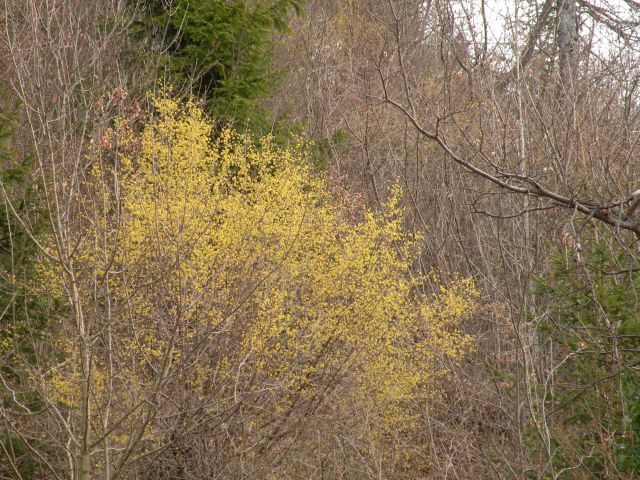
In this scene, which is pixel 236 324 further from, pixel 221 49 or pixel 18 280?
pixel 221 49

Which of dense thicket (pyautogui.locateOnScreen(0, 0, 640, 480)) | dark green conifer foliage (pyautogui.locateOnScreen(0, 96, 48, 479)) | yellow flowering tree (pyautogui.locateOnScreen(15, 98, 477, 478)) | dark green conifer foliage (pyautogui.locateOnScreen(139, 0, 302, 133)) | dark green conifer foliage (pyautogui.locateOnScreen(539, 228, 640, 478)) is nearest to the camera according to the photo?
dark green conifer foliage (pyautogui.locateOnScreen(539, 228, 640, 478))

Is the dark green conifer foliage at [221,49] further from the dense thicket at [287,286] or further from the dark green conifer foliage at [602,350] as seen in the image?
the dark green conifer foliage at [602,350]

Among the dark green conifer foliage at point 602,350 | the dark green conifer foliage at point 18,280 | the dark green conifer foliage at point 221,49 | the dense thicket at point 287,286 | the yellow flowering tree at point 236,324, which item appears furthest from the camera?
the dark green conifer foliage at point 221,49

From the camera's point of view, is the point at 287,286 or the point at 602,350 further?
the point at 287,286

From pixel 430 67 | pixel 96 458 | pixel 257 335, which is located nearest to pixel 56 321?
pixel 96 458

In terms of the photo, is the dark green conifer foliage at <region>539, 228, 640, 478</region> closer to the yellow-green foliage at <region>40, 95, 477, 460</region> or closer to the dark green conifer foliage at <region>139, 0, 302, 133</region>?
the yellow-green foliage at <region>40, 95, 477, 460</region>

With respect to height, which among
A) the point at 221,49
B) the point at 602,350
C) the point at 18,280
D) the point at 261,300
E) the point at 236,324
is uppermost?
the point at 221,49

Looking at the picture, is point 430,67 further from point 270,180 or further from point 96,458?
point 96,458

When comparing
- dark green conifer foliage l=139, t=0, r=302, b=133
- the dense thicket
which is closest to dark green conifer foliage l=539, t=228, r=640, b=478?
the dense thicket

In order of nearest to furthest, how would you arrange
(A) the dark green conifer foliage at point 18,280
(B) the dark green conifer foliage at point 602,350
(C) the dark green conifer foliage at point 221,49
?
1. (B) the dark green conifer foliage at point 602,350
2. (A) the dark green conifer foliage at point 18,280
3. (C) the dark green conifer foliage at point 221,49

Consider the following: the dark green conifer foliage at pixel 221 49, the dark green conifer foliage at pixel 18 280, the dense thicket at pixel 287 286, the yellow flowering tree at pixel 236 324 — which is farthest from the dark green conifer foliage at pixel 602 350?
the dark green conifer foliage at pixel 221 49

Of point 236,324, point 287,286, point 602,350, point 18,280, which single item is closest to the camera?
point 602,350

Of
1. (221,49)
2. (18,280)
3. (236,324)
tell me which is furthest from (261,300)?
(221,49)

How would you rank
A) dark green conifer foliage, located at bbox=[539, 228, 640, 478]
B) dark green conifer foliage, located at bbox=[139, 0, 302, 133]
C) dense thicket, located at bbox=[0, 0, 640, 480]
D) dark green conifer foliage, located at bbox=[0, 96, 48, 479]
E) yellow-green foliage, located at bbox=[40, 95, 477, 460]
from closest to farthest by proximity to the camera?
dark green conifer foliage, located at bbox=[539, 228, 640, 478] → dense thicket, located at bbox=[0, 0, 640, 480] → dark green conifer foliage, located at bbox=[0, 96, 48, 479] → yellow-green foliage, located at bbox=[40, 95, 477, 460] → dark green conifer foliage, located at bbox=[139, 0, 302, 133]
